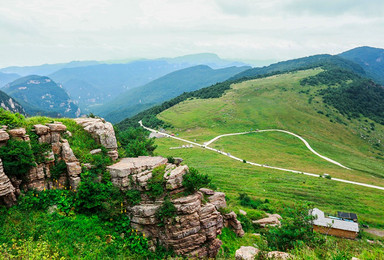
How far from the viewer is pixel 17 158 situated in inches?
647

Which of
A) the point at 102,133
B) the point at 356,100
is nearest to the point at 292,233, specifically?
the point at 102,133

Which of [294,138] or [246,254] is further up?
[246,254]

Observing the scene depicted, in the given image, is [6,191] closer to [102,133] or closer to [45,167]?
[45,167]

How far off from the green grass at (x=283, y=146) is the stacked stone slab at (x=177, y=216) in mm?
24134

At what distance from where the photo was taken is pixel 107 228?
59.2ft

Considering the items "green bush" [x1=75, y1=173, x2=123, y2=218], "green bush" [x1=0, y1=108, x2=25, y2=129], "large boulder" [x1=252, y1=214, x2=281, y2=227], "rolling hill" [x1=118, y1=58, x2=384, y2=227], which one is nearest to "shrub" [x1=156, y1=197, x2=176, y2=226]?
"green bush" [x1=75, y1=173, x2=123, y2=218]

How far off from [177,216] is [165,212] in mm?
1066

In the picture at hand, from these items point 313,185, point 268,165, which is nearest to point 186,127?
point 268,165

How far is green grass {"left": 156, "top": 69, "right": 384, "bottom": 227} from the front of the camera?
45250 millimetres

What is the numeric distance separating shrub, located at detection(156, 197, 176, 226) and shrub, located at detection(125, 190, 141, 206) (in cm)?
214

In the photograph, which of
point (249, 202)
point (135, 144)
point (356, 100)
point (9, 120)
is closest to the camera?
point (9, 120)

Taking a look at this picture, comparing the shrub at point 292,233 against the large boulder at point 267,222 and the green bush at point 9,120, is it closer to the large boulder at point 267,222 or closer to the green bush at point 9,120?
the large boulder at point 267,222

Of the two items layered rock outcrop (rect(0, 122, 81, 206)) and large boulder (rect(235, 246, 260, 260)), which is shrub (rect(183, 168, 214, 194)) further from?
layered rock outcrop (rect(0, 122, 81, 206))

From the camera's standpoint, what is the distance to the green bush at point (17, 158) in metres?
16.1
